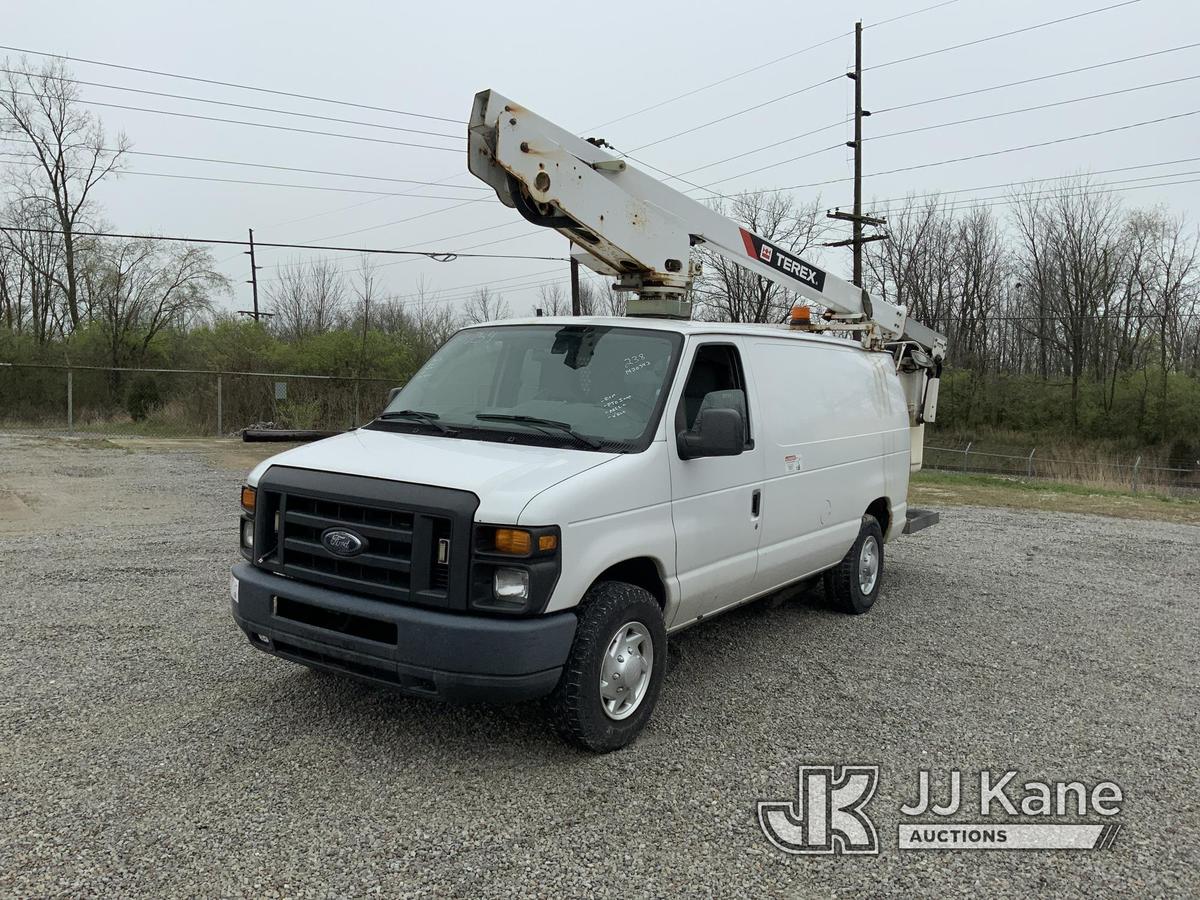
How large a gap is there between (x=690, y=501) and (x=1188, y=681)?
3669mm

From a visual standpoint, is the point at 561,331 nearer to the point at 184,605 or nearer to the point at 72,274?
the point at 184,605

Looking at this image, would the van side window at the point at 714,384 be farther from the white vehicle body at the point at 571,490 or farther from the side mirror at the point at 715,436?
→ the side mirror at the point at 715,436

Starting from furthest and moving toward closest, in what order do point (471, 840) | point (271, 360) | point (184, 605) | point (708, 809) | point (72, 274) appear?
point (72, 274) → point (271, 360) → point (184, 605) → point (708, 809) → point (471, 840)

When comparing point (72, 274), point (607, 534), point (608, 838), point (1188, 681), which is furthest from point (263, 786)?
point (72, 274)

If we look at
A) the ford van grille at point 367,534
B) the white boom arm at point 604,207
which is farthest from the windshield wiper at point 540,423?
the white boom arm at point 604,207

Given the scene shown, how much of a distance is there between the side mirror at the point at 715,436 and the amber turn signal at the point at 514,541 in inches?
46.8

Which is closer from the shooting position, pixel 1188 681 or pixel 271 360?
pixel 1188 681

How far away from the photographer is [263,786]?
371 cm

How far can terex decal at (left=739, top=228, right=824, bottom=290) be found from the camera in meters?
7.38

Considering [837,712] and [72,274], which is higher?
[72,274]

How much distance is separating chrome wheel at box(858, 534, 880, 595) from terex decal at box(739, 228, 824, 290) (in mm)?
2385

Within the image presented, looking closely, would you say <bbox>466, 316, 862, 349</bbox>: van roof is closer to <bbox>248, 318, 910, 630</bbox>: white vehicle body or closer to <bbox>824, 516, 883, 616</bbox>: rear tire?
<bbox>248, 318, 910, 630</bbox>: white vehicle body

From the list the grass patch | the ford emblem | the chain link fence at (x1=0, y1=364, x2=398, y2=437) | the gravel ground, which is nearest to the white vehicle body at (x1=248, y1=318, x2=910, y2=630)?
the ford emblem

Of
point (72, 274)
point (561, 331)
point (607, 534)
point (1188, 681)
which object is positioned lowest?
point (1188, 681)
